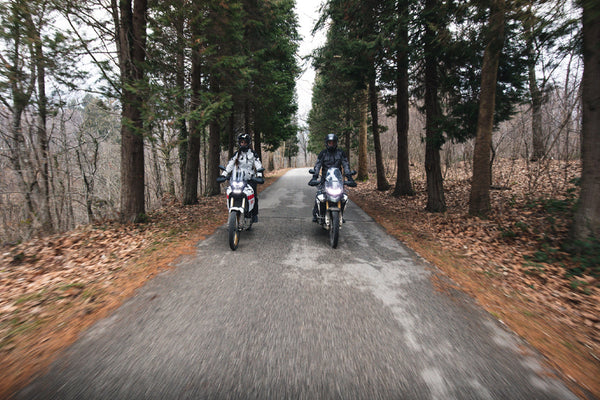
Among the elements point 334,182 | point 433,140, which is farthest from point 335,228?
point 433,140

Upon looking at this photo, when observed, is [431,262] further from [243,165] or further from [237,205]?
[243,165]

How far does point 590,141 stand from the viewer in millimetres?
4359

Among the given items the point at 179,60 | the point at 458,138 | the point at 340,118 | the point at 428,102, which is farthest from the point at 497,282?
the point at 340,118

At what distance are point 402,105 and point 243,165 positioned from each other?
26.5 ft

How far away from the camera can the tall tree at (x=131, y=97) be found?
21.6 feet

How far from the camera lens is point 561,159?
12.2 meters

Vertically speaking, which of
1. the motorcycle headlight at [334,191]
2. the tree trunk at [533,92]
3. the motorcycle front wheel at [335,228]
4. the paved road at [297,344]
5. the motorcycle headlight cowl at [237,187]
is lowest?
the paved road at [297,344]

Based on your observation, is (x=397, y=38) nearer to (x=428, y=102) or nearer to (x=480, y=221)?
(x=428, y=102)

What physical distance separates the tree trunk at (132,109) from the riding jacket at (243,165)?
261cm

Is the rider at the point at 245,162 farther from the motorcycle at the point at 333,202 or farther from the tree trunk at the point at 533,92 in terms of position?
the tree trunk at the point at 533,92

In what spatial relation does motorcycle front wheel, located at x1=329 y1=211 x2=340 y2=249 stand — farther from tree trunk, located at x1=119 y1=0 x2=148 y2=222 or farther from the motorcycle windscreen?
tree trunk, located at x1=119 y1=0 x2=148 y2=222

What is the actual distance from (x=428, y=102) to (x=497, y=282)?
6.71 meters

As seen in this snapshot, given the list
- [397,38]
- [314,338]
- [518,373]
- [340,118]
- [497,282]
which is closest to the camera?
[518,373]

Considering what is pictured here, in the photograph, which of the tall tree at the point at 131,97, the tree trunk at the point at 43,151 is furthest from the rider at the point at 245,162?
the tree trunk at the point at 43,151
